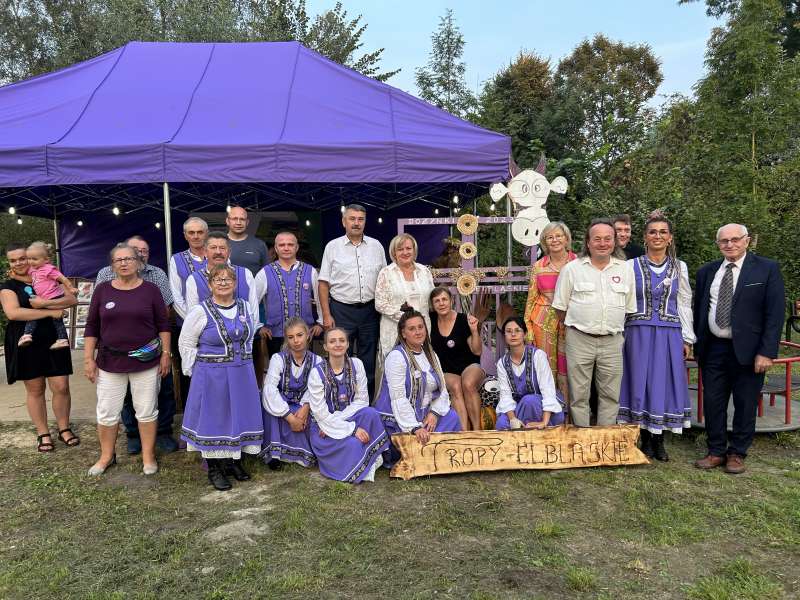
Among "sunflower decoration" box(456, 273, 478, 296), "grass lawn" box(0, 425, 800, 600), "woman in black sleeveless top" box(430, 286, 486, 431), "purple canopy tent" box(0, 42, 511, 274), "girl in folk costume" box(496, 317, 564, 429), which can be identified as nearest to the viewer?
"grass lawn" box(0, 425, 800, 600)

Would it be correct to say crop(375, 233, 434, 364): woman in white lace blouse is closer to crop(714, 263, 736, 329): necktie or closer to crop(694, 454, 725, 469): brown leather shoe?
crop(714, 263, 736, 329): necktie

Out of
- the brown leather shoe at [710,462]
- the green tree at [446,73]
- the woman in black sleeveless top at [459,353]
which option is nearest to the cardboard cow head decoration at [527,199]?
the woman in black sleeveless top at [459,353]

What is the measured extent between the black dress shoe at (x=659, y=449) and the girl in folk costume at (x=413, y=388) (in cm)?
131

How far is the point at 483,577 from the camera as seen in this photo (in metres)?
2.31

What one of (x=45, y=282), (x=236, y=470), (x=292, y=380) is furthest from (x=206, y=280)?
(x=236, y=470)

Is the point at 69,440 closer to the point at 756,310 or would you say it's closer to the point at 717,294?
the point at 717,294

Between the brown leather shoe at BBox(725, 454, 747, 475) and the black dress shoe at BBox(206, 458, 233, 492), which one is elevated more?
the black dress shoe at BBox(206, 458, 233, 492)

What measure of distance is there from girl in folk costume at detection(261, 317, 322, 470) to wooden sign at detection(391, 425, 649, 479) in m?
0.62

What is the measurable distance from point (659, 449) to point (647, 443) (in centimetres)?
12

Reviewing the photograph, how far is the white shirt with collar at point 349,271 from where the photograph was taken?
4.01 m

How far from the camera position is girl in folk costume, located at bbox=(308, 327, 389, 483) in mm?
3314

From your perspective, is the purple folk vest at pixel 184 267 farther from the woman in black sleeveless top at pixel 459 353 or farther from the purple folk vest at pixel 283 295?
the woman in black sleeveless top at pixel 459 353

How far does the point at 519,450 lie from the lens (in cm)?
338

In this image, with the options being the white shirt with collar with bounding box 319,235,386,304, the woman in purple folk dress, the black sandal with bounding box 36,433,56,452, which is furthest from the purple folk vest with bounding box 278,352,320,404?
the black sandal with bounding box 36,433,56,452
